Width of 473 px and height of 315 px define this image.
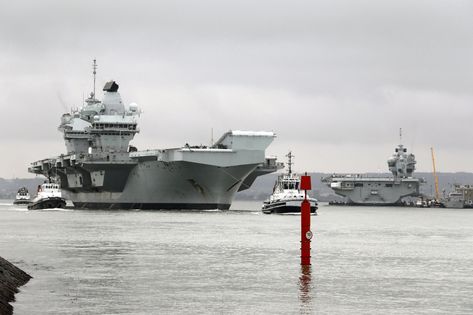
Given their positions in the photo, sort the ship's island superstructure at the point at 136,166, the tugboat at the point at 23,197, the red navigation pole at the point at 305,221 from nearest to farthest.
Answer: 1. the red navigation pole at the point at 305,221
2. the ship's island superstructure at the point at 136,166
3. the tugboat at the point at 23,197

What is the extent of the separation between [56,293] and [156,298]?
2.43m

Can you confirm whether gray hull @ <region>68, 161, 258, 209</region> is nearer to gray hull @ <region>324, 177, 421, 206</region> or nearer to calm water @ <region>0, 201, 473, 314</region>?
calm water @ <region>0, 201, 473, 314</region>

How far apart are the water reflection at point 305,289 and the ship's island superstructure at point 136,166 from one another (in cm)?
5435

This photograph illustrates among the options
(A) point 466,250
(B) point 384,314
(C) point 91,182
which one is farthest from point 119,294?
(C) point 91,182

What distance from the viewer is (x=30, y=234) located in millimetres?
46906

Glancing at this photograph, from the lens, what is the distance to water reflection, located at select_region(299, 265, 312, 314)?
19031 millimetres

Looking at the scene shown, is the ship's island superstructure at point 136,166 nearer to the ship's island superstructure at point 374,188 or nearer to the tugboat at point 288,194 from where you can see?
the tugboat at point 288,194

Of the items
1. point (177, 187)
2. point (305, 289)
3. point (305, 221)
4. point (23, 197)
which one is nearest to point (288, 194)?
point (177, 187)

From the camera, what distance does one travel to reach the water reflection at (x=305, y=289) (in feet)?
62.4

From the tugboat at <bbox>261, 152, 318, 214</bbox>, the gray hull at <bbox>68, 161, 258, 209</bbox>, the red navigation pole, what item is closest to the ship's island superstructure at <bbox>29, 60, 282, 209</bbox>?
the gray hull at <bbox>68, 161, 258, 209</bbox>

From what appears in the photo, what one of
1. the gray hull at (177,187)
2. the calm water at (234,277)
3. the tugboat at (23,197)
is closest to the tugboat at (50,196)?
the gray hull at (177,187)

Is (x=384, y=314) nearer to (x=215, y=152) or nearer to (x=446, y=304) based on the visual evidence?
(x=446, y=304)

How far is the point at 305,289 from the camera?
73.2 ft

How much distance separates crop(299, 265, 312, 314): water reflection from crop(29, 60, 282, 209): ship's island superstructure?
54.4 metres
